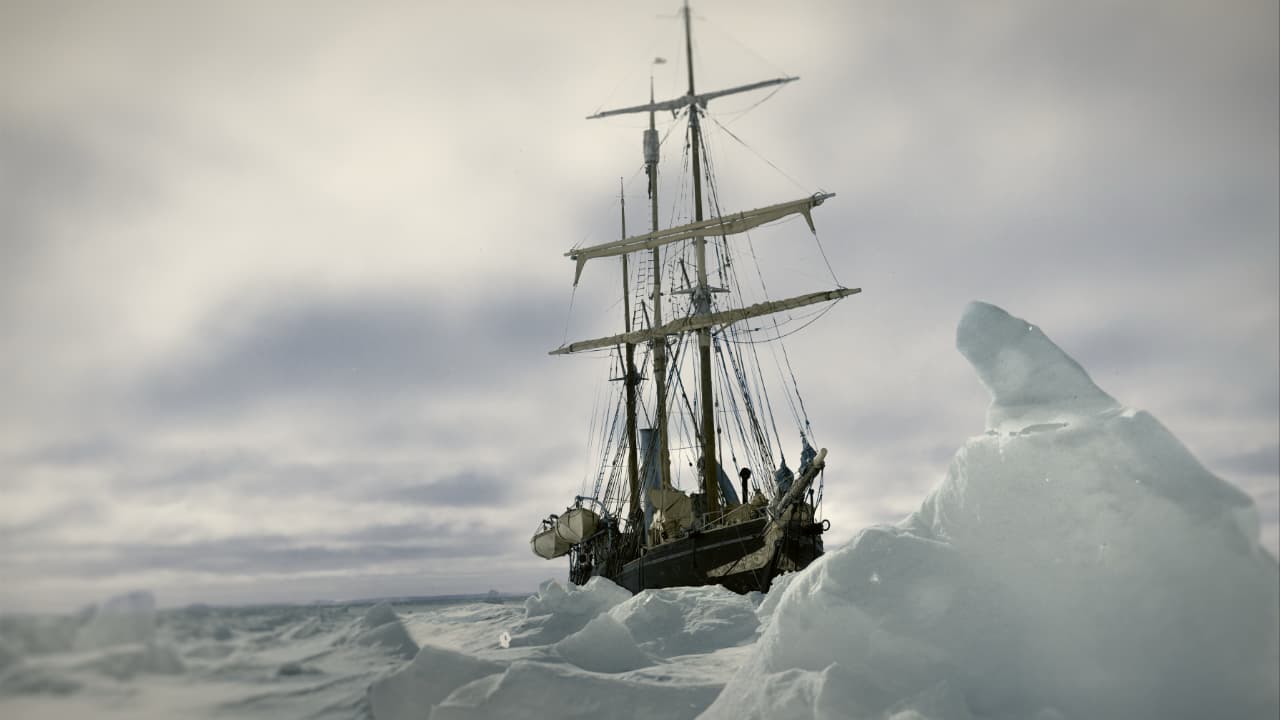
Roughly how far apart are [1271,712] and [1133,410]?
80.9 inches

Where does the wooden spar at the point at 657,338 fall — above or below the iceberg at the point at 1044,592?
above

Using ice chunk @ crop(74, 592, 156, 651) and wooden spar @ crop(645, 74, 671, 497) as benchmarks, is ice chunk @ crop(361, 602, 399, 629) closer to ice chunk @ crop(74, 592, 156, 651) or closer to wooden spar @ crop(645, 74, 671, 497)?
ice chunk @ crop(74, 592, 156, 651)

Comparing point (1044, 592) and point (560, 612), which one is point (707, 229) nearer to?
point (560, 612)

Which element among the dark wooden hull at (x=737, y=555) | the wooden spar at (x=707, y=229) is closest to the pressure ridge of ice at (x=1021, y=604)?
the dark wooden hull at (x=737, y=555)

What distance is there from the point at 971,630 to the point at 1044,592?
0.60 meters

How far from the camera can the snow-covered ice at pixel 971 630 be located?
5.11 meters

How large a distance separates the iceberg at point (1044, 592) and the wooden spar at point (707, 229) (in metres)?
29.5

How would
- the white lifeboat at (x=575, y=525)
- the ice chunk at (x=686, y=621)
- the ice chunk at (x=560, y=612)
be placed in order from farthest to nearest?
the white lifeboat at (x=575, y=525) → the ice chunk at (x=560, y=612) → the ice chunk at (x=686, y=621)

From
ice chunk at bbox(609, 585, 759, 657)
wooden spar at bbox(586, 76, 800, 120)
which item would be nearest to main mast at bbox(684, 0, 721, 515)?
wooden spar at bbox(586, 76, 800, 120)

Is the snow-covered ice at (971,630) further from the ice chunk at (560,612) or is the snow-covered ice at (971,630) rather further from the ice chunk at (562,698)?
the ice chunk at (560,612)

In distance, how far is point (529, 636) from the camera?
44.2 feet

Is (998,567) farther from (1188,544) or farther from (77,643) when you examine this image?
(77,643)

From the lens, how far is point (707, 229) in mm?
38531

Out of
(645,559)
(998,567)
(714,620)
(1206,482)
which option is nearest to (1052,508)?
(998,567)
